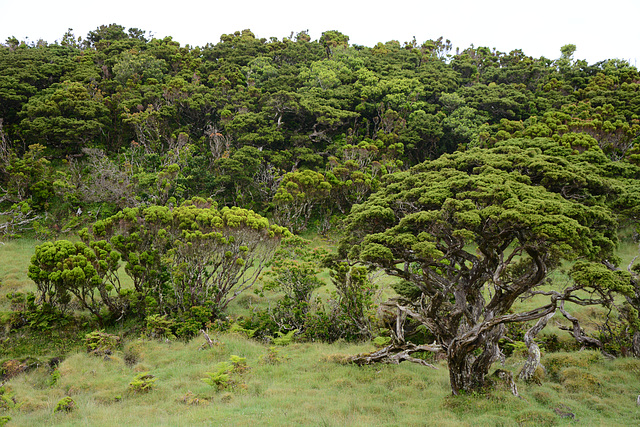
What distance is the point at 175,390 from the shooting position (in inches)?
428

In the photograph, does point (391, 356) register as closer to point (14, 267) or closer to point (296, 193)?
point (296, 193)

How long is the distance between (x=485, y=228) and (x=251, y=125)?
89.1ft

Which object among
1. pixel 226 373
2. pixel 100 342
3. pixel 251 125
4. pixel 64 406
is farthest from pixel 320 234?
pixel 64 406

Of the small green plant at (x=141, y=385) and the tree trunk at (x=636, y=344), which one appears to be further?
the tree trunk at (x=636, y=344)

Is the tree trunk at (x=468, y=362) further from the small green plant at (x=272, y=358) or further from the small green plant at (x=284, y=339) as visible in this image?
the small green plant at (x=284, y=339)

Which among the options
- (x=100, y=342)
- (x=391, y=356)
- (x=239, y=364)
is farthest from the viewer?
(x=100, y=342)

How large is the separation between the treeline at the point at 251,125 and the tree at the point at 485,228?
1289 cm

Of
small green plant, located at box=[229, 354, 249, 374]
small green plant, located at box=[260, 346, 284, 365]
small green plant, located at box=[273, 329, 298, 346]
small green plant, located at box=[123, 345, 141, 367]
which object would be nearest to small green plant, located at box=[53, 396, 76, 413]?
small green plant, located at box=[123, 345, 141, 367]

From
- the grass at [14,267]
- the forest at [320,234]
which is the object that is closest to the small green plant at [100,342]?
the forest at [320,234]

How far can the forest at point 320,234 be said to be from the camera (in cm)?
976

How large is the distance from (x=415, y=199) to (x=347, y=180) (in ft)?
59.9

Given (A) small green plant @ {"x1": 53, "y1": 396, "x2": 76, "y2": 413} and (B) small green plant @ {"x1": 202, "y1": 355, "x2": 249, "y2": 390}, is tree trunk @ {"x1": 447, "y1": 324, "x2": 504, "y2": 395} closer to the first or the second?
(B) small green plant @ {"x1": 202, "y1": 355, "x2": 249, "y2": 390}

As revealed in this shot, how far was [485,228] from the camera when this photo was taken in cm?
915

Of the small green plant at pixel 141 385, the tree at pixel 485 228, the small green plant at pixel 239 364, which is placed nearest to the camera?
the tree at pixel 485 228
